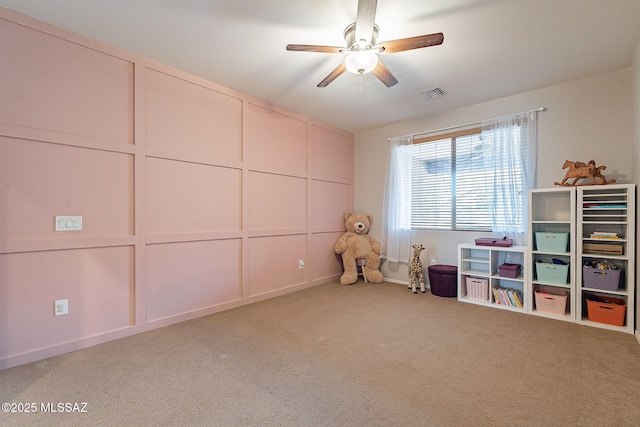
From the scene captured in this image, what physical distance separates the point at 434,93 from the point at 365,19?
1934 mm

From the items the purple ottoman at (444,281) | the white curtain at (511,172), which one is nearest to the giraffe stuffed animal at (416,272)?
the purple ottoman at (444,281)

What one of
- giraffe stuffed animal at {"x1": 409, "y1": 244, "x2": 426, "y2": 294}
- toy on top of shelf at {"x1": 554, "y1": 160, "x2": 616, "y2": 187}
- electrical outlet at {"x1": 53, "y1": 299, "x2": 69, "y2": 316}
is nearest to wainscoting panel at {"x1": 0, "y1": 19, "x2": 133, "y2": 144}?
electrical outlet at {"x1": 53, "y1": 299, "x2": 69, "y2": 316}

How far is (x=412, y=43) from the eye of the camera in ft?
6.88

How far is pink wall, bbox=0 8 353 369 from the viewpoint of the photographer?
2.19m

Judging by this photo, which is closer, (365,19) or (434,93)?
(365,19)

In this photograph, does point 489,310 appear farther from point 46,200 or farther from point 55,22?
point 55,22

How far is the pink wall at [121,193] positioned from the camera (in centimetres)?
219

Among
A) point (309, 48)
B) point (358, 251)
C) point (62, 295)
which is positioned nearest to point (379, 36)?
point (309, 48)

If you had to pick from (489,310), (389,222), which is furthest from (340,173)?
(489,310)

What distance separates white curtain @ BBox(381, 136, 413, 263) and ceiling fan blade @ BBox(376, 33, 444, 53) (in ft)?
8.23

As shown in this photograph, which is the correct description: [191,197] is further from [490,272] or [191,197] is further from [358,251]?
[490,272]

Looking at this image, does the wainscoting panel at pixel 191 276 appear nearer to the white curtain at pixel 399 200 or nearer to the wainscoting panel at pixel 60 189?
the wainscoting panel at pixel 60 189

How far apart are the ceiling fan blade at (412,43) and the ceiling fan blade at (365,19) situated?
5.7 inches

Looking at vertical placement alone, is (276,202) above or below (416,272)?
above
